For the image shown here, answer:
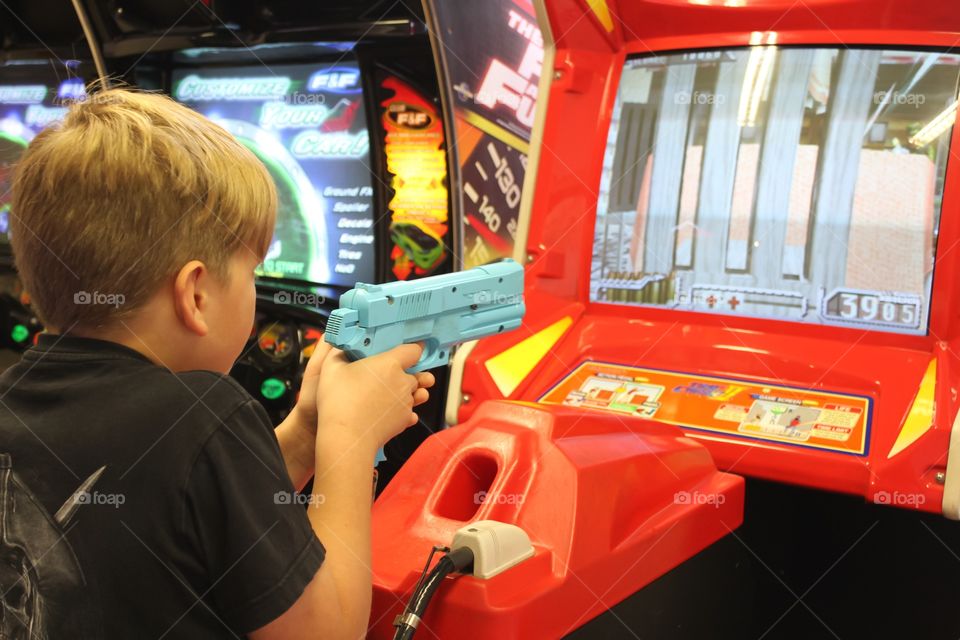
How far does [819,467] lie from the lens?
145 centimetres

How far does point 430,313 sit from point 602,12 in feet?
3.17

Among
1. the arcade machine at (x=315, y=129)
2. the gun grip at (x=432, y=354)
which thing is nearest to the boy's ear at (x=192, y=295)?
the gun grip at (x=432, y=354)

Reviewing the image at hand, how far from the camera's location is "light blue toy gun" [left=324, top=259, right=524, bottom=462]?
102 cm

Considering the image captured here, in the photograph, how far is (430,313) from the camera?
1147mm

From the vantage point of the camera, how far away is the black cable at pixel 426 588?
3.18 feet

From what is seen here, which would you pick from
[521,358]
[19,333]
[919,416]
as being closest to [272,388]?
[19,333]

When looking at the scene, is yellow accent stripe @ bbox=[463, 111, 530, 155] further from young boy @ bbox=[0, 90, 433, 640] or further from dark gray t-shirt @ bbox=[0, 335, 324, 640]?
dark gray t-shirt @ bbox=[0, 335, 324, 640]

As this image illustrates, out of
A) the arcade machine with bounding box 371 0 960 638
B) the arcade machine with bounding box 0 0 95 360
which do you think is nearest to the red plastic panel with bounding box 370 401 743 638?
the arcade machine with bounding box 371 0 960 638

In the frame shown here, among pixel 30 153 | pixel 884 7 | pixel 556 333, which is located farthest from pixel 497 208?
pixel 30 153

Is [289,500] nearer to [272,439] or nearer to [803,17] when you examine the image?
[272,439]

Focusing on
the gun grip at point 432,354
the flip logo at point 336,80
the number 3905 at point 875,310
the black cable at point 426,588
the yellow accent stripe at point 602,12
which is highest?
the flip logo at point 336,80

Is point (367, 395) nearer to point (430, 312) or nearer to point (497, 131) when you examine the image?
point (430, 312)

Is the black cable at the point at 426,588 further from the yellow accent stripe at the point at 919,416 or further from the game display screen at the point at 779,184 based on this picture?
the game display screen at the point at 779,184

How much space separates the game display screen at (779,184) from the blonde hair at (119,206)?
1.08 m
